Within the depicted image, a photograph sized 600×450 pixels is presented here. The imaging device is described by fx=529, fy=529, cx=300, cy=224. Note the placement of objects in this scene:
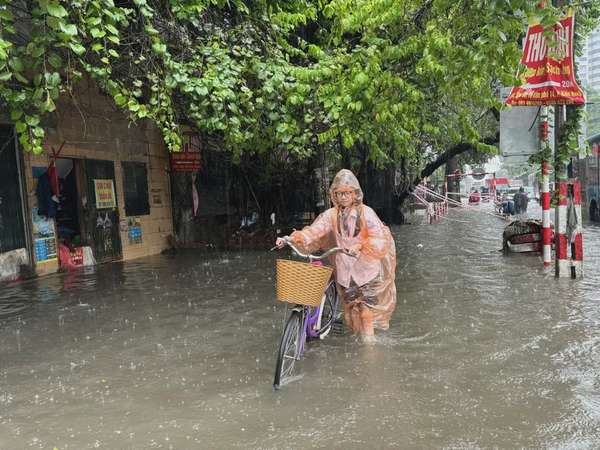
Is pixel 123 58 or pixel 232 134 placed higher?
pixel 123 58

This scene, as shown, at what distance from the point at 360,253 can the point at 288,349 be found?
124 cm

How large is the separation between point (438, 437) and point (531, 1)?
12.5ft

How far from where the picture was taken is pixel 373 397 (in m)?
3.86

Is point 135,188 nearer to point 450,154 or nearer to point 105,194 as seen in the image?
point 105,194

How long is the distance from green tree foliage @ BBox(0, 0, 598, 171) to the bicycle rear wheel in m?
3.04

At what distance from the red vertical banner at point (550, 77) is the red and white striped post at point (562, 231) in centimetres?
128

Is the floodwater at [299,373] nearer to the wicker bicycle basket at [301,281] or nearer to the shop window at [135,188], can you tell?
the wicker bicycle basket at [301,281]

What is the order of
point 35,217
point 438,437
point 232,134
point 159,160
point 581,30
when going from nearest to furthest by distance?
1. point 438,437
2. point 232,134
3. point 35,217
4. point 581,30
5. point 159,160

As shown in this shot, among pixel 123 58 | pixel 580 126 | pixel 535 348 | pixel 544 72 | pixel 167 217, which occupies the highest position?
pixel 123 58

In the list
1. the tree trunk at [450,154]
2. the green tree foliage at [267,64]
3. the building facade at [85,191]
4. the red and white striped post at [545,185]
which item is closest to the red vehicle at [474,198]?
the tree trunk at [450,154]

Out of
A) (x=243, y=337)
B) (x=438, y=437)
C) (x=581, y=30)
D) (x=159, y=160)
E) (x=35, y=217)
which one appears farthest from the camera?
(x=159, y=160)

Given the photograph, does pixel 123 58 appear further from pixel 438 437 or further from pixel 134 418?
pixel 438 437

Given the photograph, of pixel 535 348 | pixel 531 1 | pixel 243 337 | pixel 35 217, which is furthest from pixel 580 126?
pixel 35 217

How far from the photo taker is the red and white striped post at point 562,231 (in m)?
7.87
